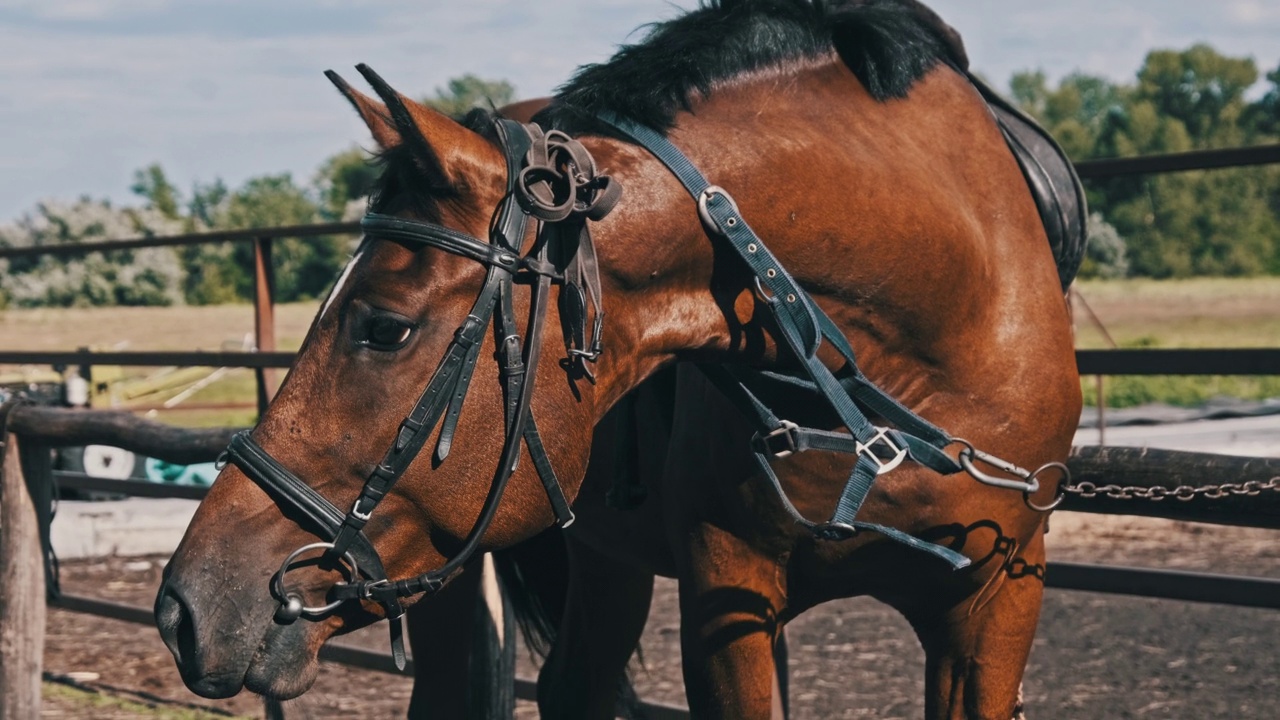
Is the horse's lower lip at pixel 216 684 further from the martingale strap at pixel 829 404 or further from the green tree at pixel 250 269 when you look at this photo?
the green tree at pixel 250 269

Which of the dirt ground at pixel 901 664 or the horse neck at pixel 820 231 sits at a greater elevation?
the horse neck at pixel 820 231

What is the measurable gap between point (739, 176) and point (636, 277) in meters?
0.24

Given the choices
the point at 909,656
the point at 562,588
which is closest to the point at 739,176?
the point at 562,588

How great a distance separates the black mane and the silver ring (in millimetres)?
722

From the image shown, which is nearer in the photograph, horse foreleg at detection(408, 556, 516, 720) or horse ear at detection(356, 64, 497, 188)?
horse ear at detection(356, 64, 497, 188)

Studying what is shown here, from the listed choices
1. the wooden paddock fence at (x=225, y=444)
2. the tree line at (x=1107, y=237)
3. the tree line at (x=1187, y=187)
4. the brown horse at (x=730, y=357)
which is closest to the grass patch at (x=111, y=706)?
the wooden paddock fence at (x=225, y=444)

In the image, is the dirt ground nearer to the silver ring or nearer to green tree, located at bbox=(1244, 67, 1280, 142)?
the silver ring

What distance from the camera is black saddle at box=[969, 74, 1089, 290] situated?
8.13ft

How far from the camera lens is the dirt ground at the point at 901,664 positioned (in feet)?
14.3

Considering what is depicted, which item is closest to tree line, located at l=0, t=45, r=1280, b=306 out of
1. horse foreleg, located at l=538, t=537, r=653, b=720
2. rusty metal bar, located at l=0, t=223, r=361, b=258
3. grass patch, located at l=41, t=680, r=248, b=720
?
rusty metal bar, located at l=0, t=223, r=361, b=258

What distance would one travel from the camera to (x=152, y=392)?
11.7 m

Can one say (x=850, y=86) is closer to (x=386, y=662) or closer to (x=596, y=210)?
(x=596, y=210)

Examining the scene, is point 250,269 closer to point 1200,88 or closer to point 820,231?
point 820,231

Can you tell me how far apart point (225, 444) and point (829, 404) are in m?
2.64
